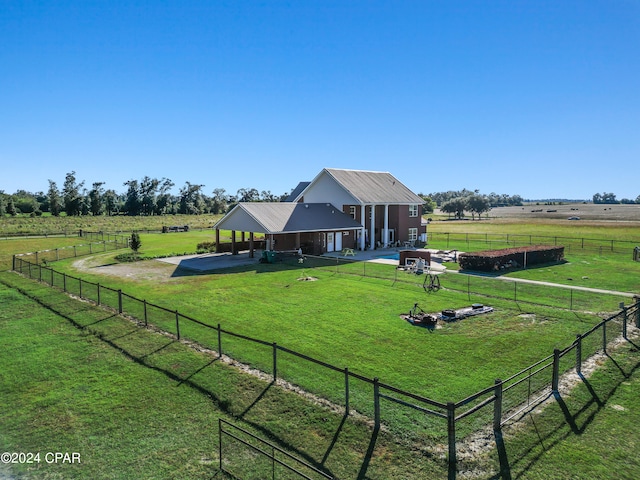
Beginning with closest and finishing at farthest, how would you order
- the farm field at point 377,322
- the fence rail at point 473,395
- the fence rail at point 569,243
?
the fence rail at point 473,395, the farm field at point 377,322, the fence rail at point 569,243

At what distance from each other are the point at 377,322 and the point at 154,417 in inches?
414

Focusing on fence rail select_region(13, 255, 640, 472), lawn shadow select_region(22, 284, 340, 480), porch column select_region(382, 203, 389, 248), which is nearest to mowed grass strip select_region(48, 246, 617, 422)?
fence rail select_region(13, 255, 640, 472)

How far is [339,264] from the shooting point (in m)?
36.1

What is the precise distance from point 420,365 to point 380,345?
7.39 ft

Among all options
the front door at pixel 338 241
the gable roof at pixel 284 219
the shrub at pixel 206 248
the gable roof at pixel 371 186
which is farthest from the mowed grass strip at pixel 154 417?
the gable roof at pixel 371 186

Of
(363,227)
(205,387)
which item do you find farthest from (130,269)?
(205,387)

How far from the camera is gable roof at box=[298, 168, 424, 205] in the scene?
47.3 metres

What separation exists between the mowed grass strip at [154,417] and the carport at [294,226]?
2375 cm

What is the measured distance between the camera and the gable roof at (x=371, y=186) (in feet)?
155

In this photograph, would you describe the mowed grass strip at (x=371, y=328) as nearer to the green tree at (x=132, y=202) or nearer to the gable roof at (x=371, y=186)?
the gable roof at (x=371, y=186)

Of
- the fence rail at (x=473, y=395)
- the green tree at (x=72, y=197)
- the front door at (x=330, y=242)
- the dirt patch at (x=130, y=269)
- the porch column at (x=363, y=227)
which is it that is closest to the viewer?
the fence rail at (x=473, y=395)

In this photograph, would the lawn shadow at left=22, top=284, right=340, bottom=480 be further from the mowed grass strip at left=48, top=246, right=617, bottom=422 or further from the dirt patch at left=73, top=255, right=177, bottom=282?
the dirt patch at left=73, top=255, right=177, bottom=282

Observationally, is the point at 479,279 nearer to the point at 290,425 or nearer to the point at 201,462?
the point at 290,425

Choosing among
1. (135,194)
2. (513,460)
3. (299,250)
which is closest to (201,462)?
(513,460)
